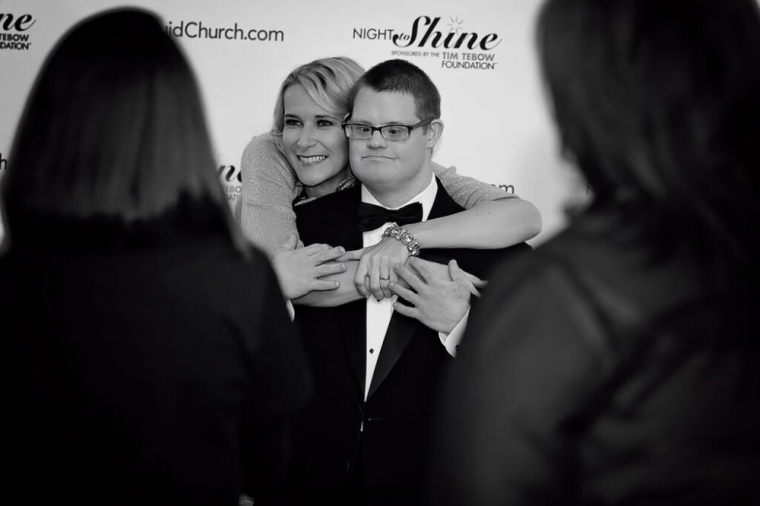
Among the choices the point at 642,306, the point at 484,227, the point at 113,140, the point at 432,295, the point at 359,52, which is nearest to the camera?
the point at 642,306

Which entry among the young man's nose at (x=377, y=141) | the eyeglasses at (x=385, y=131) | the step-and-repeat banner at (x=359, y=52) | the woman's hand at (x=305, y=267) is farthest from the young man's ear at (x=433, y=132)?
the step-and-repeat banner at (x=359, y=52)

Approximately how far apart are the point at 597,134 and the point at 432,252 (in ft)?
4.08

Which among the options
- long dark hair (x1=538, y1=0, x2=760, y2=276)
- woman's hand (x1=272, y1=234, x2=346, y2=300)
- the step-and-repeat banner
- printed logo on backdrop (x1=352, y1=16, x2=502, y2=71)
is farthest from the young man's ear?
long dark hair (x1=538, y1=0, x2=760, y2=276)

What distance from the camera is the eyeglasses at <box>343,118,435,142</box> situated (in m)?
2.17

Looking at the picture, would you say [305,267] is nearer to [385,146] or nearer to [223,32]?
[385,146]

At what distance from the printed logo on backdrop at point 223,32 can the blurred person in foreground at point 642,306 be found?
260 cm

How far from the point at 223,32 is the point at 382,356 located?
1.96 metres

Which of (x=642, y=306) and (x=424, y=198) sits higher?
(x=424, y=198)

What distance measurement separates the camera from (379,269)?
2021 mm

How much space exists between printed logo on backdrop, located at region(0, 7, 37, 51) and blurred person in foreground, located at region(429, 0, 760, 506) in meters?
3.11

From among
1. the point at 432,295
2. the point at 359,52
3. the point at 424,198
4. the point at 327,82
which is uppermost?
the point at 359,52

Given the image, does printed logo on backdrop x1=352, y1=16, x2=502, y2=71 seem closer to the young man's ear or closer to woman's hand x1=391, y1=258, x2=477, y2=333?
the young man's ear

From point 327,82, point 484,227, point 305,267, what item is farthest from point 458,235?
point 327,82

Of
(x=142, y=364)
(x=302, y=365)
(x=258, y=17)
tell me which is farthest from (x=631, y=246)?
(x=258, y=17)
